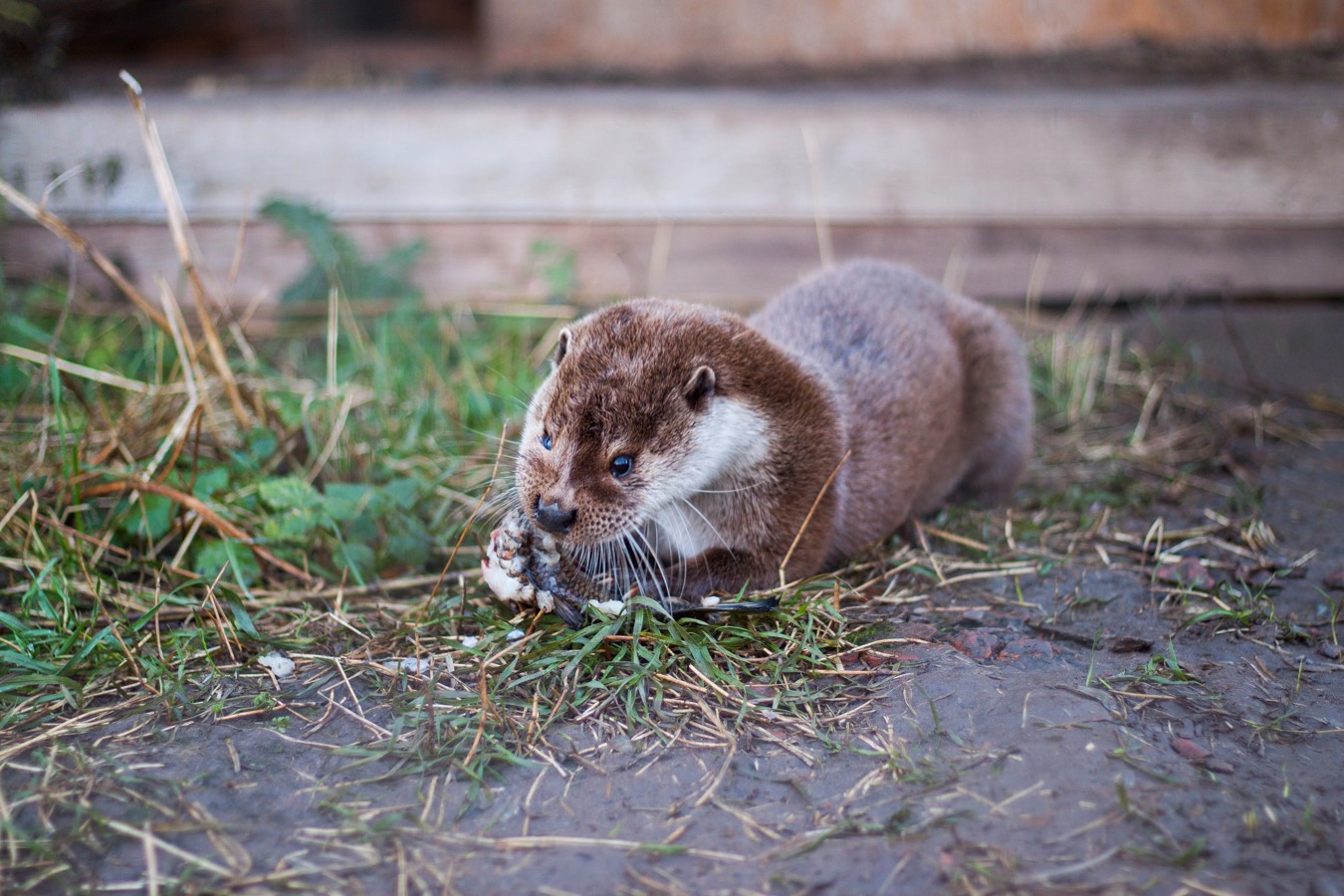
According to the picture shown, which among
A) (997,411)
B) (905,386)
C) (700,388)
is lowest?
(997,411)

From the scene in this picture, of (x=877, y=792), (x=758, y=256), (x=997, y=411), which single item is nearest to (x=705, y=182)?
(x=758, y=256)

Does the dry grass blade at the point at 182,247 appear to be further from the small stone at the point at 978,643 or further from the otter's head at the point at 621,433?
the small stone at the point at 978,643

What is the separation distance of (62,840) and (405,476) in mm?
1614

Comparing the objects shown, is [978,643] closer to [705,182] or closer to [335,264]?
[705,182]

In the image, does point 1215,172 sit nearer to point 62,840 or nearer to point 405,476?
point 405,476

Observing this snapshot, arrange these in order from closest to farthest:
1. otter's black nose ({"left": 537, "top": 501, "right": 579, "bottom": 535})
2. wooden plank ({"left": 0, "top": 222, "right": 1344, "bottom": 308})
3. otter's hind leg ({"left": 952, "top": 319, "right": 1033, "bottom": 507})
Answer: otter's black nose ({"left": 537, "top": 501, "right": 579, "bottom": 535}), otter's hind leg ({"left": 952, "top": 319, "right": 1033, "bottom": 507}), wooden plank ({"left": 0, "top": 222, "right": 1344, "bottom": 308})

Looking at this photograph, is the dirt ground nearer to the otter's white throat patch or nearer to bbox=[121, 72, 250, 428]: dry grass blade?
the otter's white throat patch

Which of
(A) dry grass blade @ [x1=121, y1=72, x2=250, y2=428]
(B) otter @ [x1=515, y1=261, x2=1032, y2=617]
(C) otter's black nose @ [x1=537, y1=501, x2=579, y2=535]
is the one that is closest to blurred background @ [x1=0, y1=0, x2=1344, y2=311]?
(A) dry grass blade @ [x1=121, y1=72, x2=250, y2=428]

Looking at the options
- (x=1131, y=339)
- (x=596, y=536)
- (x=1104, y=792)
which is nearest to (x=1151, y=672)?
(x=1104, y=792)

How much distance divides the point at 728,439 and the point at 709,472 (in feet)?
0.30

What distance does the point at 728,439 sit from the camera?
2.48 m

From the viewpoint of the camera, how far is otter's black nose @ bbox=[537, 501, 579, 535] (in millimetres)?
2332

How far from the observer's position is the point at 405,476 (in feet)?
10.7

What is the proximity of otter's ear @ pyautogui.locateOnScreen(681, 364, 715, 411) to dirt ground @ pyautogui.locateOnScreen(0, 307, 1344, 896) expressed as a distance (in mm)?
682
